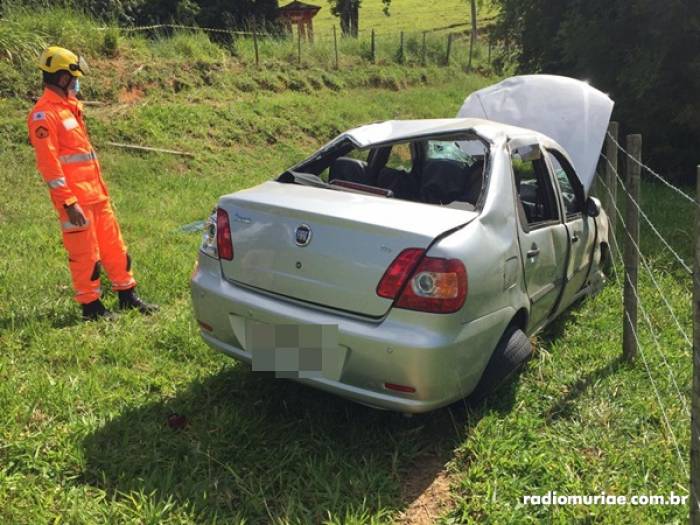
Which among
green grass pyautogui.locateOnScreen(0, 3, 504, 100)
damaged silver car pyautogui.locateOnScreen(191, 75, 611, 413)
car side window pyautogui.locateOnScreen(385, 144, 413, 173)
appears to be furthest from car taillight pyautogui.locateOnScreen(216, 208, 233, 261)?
green grass pyautogui.locateOnScreen(0, 3, 504, 100)

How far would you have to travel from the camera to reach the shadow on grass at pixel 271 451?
2.62 meters

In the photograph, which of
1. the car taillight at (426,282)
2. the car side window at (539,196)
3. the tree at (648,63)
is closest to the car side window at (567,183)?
the car side window at (539,196)

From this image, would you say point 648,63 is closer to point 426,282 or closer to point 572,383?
point 572,383

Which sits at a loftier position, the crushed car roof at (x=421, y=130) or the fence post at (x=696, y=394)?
the crushed car roof at (x=421, y=130)

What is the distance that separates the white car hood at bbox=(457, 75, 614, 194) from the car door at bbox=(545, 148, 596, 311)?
2097 mm

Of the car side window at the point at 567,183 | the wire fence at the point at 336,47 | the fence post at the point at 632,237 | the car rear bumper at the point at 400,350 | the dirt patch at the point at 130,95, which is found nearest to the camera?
the car rear bumper at the point at 400,350

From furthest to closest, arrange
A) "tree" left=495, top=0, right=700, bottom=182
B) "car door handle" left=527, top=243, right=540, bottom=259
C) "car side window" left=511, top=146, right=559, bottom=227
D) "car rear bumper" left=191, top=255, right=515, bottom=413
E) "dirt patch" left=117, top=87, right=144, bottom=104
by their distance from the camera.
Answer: "dirt patch" left=117, top=87, right=144, bottom=104 < "tree" left=495, top=0, right=700, bottom=182 < "car side window" left=511, top=146, right=559, bottom=227 < "car door handle" left=527, top=243, right=540, bottom=259 < "car rear bumper" left=191, top=255, right=515, bottom=413

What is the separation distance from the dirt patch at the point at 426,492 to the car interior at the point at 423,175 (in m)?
1.23

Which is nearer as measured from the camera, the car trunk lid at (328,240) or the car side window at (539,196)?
the car trunk lid at (328,240)

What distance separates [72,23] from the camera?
11359mm

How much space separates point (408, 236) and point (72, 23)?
11.0 meters

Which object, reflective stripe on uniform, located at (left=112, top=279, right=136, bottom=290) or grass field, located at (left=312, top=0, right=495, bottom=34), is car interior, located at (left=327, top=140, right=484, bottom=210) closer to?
reflective stripe on uniform, located at (left=112, top=279, right=136, bottom=290)

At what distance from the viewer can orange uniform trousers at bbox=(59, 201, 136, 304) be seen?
432 cm

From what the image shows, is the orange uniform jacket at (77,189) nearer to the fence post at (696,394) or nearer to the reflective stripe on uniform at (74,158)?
the reflective stripe on uniform at (74,158)
